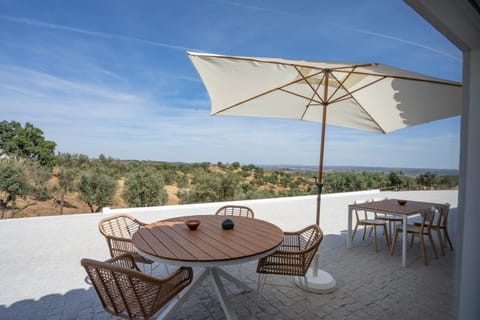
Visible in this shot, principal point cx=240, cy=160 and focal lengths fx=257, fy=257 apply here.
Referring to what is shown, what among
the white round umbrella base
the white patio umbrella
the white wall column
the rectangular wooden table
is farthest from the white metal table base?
the rectangular wooden table

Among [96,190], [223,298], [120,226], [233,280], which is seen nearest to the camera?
[223,298]

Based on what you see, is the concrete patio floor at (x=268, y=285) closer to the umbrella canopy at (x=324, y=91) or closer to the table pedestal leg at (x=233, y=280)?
the table pedestal leg at (x=233, y=280)

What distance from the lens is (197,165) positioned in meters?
12.8

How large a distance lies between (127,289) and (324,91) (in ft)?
9.31

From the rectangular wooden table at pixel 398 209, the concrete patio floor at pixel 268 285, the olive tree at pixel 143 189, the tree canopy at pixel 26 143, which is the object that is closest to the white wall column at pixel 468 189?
the concrete patio floor at pixel 268 285

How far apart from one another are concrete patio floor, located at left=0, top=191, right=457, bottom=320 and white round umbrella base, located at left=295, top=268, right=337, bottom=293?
0.06 m

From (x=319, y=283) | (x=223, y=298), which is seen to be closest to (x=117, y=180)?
(x=223, y=298)

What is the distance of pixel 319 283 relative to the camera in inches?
114

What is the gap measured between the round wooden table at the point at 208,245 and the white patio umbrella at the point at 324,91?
1.13 m

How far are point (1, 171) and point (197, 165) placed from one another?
7.17 metres

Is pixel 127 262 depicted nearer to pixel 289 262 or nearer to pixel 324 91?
pixel 289 262

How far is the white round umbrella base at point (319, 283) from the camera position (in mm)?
2857

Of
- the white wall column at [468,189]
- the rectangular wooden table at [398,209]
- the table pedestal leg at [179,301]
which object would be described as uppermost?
the white wall column at [468,189]

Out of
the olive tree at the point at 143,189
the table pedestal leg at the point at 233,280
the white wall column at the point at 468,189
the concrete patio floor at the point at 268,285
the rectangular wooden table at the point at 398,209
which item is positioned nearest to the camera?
the white wall column at the point at 468,189
